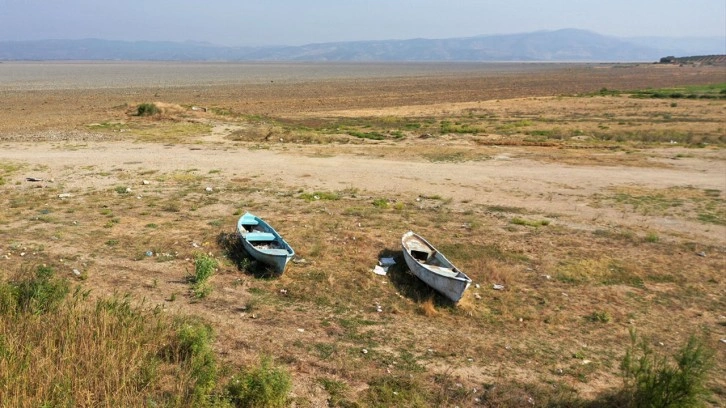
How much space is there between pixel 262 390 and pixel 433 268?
5.96 metres

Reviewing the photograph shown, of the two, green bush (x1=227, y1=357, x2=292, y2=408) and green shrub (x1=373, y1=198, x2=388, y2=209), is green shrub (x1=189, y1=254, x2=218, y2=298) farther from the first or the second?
green shrub (x1=373, y1=198, x2=388, y2=209)

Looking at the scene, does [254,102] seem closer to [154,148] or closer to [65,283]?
[154,148]

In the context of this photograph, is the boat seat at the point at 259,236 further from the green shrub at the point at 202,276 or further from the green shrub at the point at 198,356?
the green shrub at the point at 198,356

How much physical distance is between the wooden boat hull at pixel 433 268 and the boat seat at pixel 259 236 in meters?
3.40

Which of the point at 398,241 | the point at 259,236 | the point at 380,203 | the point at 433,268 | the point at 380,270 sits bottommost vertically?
the point at 380,270

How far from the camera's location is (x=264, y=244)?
1462cm

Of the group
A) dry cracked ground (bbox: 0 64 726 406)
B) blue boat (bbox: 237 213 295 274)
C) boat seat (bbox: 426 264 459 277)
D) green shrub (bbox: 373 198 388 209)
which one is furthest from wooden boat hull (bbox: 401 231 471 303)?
green shrub (bbox: 373 198 388 209)

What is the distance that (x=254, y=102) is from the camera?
207 ft

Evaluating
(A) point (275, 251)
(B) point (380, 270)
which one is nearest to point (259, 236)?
(A) point (275, 251)

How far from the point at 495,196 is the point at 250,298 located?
11.2 metres

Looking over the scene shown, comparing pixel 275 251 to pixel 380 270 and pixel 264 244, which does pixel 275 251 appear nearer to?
pixel 264 244

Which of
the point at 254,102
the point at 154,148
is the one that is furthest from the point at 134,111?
the point at 254,102

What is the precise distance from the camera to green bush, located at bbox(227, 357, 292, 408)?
813cm

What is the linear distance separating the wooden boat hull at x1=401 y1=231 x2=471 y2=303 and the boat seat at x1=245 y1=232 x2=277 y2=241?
3.40 m
